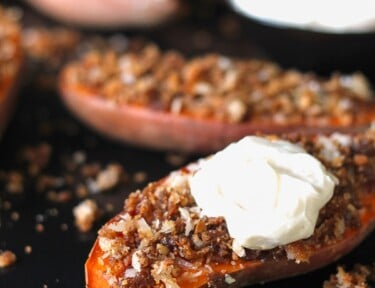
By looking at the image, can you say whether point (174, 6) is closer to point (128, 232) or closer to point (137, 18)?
point (137, 18)

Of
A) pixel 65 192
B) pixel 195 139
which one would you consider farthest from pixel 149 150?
pixel 65 192

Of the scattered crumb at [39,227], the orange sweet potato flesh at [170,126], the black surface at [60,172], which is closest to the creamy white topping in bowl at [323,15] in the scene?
the black surface at [60,172]

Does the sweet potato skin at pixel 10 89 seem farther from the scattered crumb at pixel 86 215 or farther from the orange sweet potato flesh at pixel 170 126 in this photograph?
the scattered crumb at pixel 86 215

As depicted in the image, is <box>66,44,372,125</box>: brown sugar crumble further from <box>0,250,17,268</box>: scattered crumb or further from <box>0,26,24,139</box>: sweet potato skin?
<box>0,250,17,268</box>: scattered crumb

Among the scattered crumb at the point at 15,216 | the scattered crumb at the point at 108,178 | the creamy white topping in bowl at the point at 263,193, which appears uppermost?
the creamy white topping in bowl at the point at 263,193

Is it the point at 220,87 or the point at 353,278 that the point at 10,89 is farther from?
the point at 353,278
